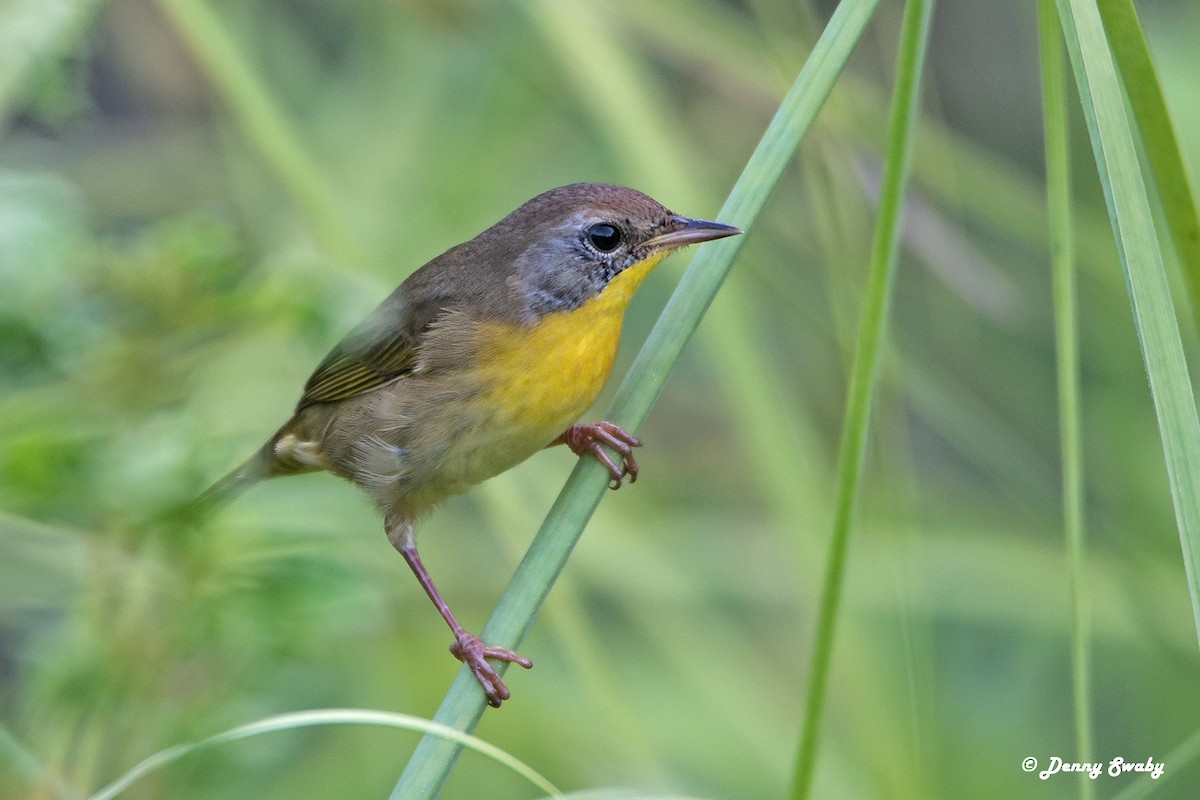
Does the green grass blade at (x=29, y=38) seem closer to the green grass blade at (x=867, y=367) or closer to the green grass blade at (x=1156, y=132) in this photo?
the green grass blade at (x=867, y=367)

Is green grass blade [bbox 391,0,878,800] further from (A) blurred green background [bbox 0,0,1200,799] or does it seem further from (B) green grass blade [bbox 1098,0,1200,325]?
(A) blurred green background [bbox 0,0,1200,799]

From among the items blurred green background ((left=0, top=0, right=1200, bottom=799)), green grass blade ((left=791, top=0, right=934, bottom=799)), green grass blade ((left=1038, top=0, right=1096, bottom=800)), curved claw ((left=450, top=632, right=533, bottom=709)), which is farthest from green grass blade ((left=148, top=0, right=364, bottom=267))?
green grass blade ((left=1038, top=0, right=1096, bottom=800))

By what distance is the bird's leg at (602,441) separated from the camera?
242cm

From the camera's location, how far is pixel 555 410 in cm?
264

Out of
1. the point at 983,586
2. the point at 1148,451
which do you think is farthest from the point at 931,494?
the point at 1148,451

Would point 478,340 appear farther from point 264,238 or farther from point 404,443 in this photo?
point 264,238

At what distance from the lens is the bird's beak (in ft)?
8.46

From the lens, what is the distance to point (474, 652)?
2.38 metres

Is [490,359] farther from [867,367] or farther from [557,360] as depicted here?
[867,367]

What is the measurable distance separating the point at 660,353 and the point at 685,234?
1.82ft

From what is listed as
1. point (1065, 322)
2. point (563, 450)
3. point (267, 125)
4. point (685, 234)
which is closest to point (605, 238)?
point (685, 234)

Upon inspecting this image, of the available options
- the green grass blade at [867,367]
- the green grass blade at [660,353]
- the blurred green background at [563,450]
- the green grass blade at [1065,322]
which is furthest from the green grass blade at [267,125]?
the green grass blade at [1065,322]

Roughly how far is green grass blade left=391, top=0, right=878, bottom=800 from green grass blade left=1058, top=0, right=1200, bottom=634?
0.34 m

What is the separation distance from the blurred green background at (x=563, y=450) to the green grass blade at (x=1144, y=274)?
2.73ft
